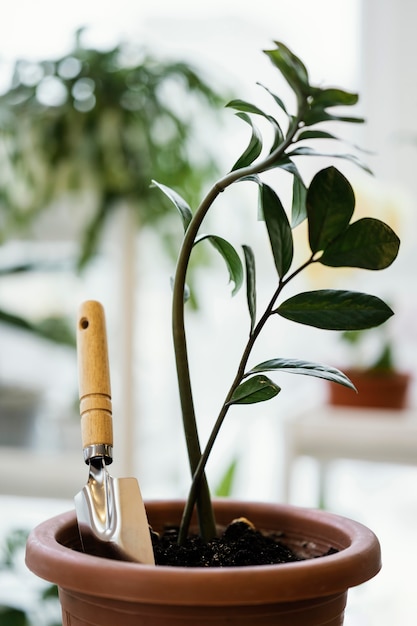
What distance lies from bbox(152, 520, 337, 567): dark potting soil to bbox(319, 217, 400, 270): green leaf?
0.18m

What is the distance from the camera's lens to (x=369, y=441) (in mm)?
1663

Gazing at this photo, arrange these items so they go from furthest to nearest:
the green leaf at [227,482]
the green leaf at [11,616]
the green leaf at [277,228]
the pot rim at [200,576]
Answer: the green leaf at [227,482] < the green leaf at [11,616] < the green leaf at [277,228] < the pot rim at [200,576]

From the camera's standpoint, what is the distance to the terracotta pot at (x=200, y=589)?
0.41 meters

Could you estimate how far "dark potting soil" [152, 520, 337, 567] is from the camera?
50 cm

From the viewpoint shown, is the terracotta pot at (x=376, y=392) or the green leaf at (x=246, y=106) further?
the terracotta pot at (x=376, y=392)

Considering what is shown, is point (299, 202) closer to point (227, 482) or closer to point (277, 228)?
point (277, 228)

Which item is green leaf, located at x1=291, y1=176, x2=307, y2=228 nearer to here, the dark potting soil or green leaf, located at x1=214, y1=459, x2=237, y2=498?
the dark potting soil

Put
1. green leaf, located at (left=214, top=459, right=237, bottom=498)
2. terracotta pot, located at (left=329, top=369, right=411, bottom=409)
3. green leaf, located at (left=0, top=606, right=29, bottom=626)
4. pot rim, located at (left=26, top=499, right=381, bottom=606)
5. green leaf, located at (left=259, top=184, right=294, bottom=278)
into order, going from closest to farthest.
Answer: pot rim, located at (left=26, top=499, right=381, bottom=606)
green leaf, located at (left=259, top=184, right=294, bottom=278)
green leaf, located at (left=0, top=606, right=29, bottom=626)
green leaf, located at (left=214, top=459, right=237, bottom=498)
terracotta pot, located at (left=329, top=369, right=411, bottom=409)

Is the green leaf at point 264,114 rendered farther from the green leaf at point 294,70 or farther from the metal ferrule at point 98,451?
the metal ferrule at point 98,451

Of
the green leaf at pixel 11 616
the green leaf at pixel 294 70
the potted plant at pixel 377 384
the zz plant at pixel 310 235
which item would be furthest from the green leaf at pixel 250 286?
the potted plant at pixel 377 384

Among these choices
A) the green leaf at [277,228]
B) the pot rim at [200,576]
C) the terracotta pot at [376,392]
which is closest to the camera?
the pot rim at [200,576]

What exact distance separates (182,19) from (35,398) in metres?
1.57

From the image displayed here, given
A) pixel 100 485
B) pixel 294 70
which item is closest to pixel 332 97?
pixel 294 70

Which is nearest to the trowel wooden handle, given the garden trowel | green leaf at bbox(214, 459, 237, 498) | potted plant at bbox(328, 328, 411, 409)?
the garden trowel
